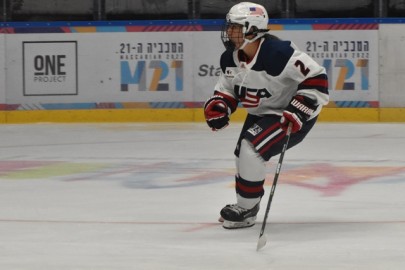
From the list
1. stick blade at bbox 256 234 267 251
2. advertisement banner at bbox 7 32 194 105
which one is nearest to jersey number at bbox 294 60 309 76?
stick blade at bbox 256 234 267 251

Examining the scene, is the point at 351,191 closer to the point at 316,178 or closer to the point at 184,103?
the point at 316,178

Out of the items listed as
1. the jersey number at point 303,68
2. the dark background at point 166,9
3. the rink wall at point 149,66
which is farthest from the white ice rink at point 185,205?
the dark background at point 166,9

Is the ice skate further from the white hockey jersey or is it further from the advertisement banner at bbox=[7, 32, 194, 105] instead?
the advertisement banner at bbox=[7, 32, 194, 105]

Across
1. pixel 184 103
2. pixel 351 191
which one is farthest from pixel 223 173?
pixel 184 103

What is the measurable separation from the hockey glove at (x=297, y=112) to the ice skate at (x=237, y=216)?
0.47 metres

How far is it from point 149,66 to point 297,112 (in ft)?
26.4

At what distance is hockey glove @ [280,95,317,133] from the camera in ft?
18.1

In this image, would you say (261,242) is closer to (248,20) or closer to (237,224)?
(237,224)

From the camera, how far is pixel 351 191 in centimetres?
707

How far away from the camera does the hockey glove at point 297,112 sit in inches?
217

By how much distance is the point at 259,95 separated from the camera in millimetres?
5785

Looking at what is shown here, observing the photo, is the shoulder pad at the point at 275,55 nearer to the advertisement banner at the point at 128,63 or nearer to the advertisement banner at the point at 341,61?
the advertisement banner at the point at 341,61

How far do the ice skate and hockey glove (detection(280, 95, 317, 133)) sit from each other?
0.47 m

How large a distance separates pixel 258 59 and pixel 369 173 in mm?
2537
